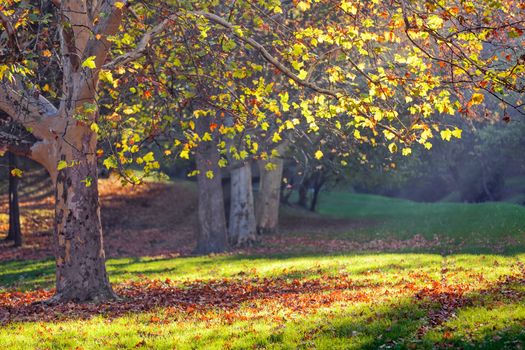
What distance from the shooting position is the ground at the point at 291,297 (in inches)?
444

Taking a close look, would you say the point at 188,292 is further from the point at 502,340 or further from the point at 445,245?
the point at 445,245

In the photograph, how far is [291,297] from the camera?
15.7 meters

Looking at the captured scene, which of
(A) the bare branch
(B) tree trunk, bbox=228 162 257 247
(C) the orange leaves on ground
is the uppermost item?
(A) the bare branch

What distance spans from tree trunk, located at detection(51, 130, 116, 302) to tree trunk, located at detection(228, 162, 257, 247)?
752 inches

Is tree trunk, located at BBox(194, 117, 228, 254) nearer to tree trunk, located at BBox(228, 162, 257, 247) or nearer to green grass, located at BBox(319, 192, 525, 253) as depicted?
tree trunk, located at BBox(228, 162, 257, 247)

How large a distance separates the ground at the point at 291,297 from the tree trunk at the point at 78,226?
754 mm

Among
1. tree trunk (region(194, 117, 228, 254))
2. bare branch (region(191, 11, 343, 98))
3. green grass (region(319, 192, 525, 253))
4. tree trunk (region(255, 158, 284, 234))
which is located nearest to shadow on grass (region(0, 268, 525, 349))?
bare branch (region(191, 11, 343, 98))

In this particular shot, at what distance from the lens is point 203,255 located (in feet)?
102

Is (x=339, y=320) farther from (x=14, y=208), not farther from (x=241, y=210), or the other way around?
(x=14, y=208)

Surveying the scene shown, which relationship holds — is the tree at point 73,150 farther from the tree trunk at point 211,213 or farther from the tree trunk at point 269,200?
the tree trunk at point 269,200

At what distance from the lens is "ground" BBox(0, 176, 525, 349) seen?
11281mm

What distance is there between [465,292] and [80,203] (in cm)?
877

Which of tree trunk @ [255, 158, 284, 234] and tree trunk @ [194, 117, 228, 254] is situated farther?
tree trunk @ [255, 158, 284, 234]

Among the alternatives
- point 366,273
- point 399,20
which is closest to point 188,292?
point 366,273
